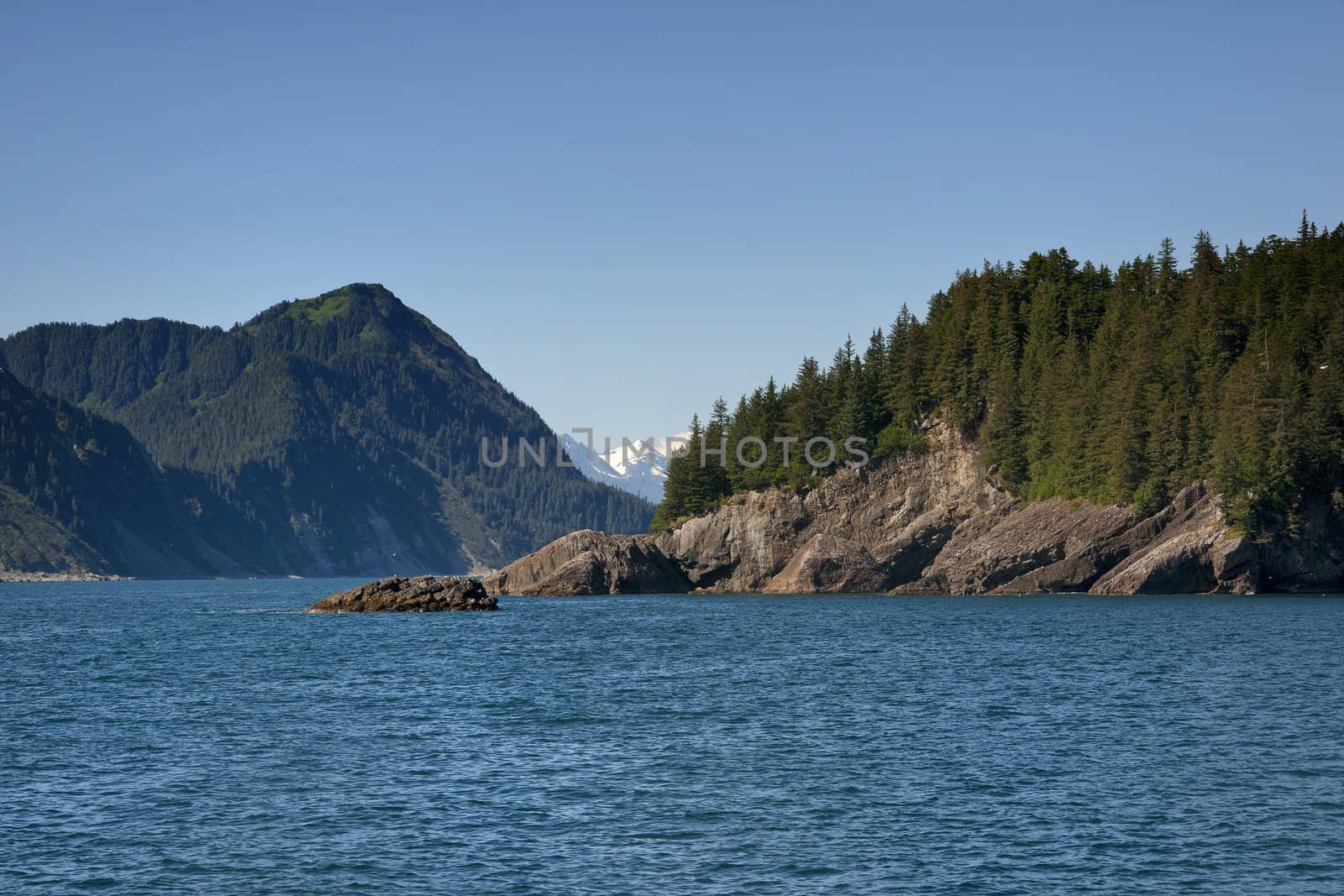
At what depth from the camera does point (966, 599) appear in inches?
4535

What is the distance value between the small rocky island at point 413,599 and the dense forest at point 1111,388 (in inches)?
1422

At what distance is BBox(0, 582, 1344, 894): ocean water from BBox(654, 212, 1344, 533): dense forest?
3399 centimetres

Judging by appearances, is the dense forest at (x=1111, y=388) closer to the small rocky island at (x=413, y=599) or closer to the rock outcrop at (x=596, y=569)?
the rock outcrop at (x=596, y=569)

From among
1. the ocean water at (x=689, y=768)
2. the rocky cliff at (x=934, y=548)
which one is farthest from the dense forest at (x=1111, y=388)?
the ocean water at (x=689, y=768)

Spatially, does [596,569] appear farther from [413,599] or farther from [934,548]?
[934,548]

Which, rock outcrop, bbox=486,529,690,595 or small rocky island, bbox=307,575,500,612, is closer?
small rocky island, bbox=307,575,500,612

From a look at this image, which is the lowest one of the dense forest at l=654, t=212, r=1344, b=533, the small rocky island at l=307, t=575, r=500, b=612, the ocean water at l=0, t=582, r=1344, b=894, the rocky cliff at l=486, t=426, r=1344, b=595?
the ocean water at l=0, t=582, r=1344, b=894

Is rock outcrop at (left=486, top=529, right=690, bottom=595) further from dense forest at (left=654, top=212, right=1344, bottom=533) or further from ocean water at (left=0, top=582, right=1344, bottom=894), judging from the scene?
ocean water at (left=0, top=582, right=1344, bottom=894)

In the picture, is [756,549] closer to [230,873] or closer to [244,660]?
[244,660]

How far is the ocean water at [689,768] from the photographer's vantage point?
26.6 m

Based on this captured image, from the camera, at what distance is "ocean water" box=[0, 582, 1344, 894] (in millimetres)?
26562

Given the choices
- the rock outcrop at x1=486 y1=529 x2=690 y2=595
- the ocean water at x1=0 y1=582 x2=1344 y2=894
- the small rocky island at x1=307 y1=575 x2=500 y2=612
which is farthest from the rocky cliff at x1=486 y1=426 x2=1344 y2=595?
the ocean water at x1=0 y1=582 x2=1344 y2=894

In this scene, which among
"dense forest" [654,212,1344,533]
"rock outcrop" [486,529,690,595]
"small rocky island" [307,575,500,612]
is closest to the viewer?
"dense forest" [654,212,1344,533]

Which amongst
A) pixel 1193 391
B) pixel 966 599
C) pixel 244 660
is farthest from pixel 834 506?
pixel 244 660
